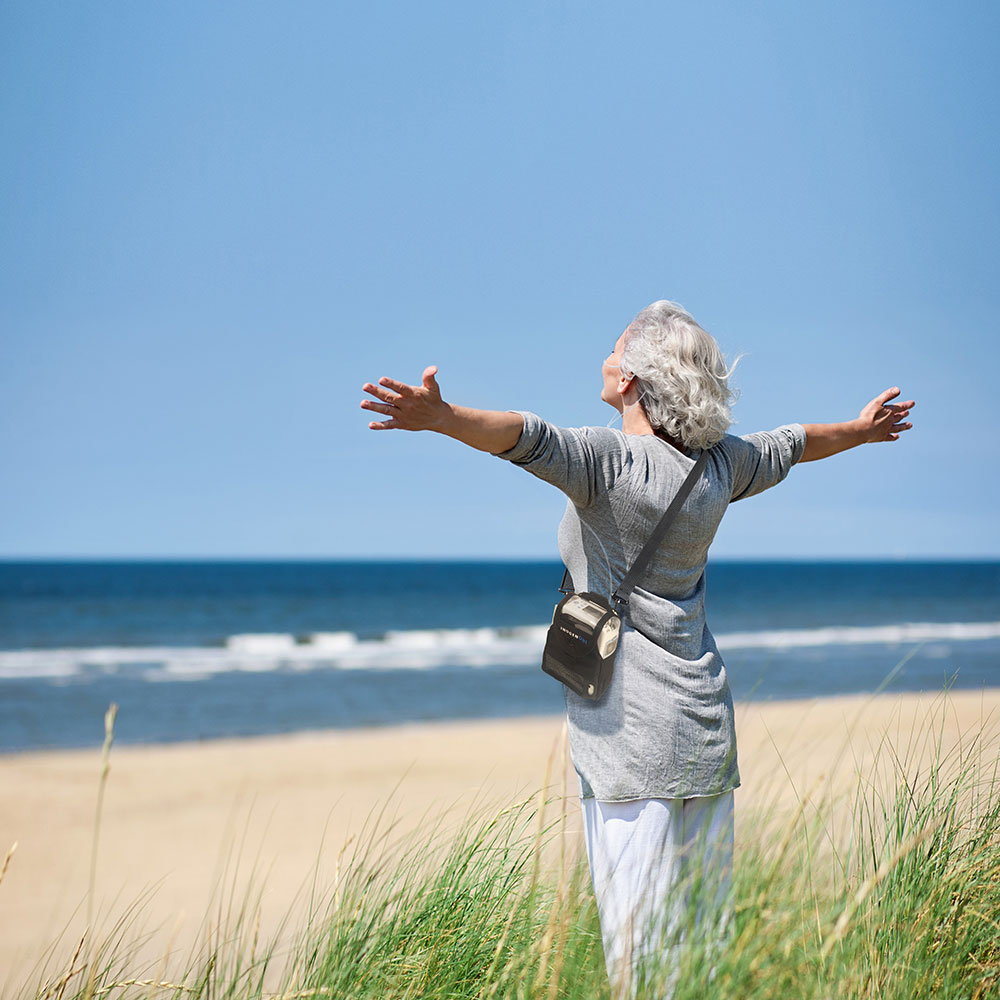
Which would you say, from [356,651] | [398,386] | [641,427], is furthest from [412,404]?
[356,651]

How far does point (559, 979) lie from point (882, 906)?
64 cm

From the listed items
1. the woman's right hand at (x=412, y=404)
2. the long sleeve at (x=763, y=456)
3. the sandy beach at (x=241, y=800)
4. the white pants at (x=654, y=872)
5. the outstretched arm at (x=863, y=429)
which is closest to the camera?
the white pants at (x=654, y=872)

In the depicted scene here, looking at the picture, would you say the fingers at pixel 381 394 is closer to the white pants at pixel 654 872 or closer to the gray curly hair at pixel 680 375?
the gray curly hair at pixel 680 375

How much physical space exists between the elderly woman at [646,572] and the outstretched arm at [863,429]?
457mm

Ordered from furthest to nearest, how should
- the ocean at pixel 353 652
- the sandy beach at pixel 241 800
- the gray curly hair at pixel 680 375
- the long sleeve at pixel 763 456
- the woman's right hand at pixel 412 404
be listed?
the ocean at pixel 353 652 < the sandy beach at pixel 241 800 < the long sleeve at pixel 763 456 < the gray curly hair at pixel 680 375 < the woman's right hand at pixel 412 404

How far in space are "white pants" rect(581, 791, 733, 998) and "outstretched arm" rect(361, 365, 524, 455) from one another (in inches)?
29.7

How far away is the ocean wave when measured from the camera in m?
18.7

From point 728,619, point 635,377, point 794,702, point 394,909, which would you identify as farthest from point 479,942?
point 728,619

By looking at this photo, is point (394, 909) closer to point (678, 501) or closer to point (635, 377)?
point (678, 501)

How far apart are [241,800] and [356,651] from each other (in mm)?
14307

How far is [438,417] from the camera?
1785 millimetres

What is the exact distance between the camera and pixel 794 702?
44.7 feet

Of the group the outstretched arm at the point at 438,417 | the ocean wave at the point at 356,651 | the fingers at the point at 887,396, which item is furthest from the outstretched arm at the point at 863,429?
the ocean wave at the point at 356,651

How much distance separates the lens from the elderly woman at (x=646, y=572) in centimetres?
183
